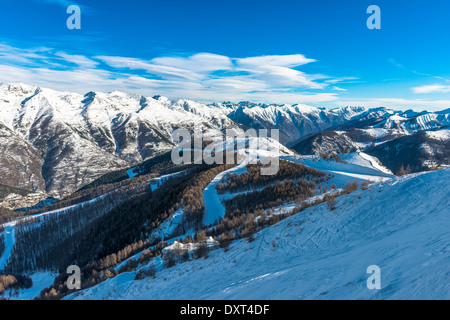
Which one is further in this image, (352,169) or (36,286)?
(36,286)

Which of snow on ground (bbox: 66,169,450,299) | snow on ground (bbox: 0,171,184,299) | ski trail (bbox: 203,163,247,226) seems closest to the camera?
snow on ground (bbox: 66,169,450,299)

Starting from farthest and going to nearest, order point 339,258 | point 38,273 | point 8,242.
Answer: point 8,242 < point 38,273 < point 339,258

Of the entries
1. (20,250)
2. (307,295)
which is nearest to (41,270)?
(20,250)

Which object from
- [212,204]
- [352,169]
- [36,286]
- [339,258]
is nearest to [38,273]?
[36,286]

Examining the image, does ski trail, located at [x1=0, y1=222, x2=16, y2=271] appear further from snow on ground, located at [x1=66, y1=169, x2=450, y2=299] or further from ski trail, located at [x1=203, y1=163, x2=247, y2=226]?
snow on ground, located at [x1=66, y1=169, x2=450, y2=299]

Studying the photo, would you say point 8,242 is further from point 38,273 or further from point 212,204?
point 212,204

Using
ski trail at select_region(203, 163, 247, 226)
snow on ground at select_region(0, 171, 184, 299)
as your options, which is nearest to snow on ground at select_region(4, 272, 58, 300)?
snow on ground at select_region(0, 171, 184, 299)

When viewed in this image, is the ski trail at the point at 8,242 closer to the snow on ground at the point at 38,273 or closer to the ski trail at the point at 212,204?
the snow on ground at the point at 38,273
